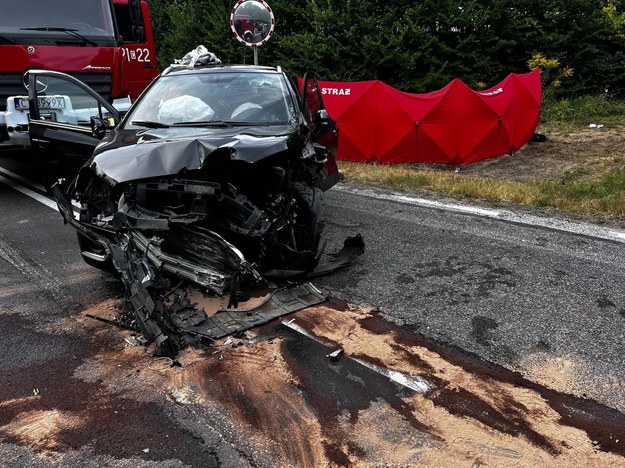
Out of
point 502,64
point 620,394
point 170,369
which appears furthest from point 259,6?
point 502,64

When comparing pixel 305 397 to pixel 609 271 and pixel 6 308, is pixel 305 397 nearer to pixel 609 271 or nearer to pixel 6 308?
pixel 6 308

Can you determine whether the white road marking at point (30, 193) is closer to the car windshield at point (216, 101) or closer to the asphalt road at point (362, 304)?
the asphalt road at point (362, 304)

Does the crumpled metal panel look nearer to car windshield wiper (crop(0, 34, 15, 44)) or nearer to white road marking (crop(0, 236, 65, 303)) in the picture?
white road marking (crop(0, 236, 65, 303))

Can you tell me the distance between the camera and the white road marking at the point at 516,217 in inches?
218

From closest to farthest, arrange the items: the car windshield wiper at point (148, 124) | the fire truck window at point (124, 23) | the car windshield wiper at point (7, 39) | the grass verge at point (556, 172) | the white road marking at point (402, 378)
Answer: the white road marking at point (402, 378)
the car windshield wiper at point (148, 124)
the grass verge at point (556, 172)
the car windshield wiper at point (7, 39)
the fire truck window at point (124, 23)

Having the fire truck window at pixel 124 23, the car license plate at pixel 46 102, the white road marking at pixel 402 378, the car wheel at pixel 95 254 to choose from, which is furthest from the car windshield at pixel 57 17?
the white road marking at pixel 402 378

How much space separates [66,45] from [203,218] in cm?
583

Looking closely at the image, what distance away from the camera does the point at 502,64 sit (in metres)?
15.3

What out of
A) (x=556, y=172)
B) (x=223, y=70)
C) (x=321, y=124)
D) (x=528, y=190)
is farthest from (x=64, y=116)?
(x=556, y=172)

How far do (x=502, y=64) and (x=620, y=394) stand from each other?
46.8 ft

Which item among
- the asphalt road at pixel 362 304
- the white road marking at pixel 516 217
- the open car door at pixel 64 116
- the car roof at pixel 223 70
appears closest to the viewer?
→ the asphalt road at pixel 362 304

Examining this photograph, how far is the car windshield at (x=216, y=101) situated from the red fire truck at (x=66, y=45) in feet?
8.65

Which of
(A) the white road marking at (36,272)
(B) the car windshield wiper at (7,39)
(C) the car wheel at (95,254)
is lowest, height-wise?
(A) the white road marking at (36,272)

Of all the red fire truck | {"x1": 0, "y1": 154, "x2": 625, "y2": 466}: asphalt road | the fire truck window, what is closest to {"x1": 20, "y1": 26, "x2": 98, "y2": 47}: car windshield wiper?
the red fire truck
